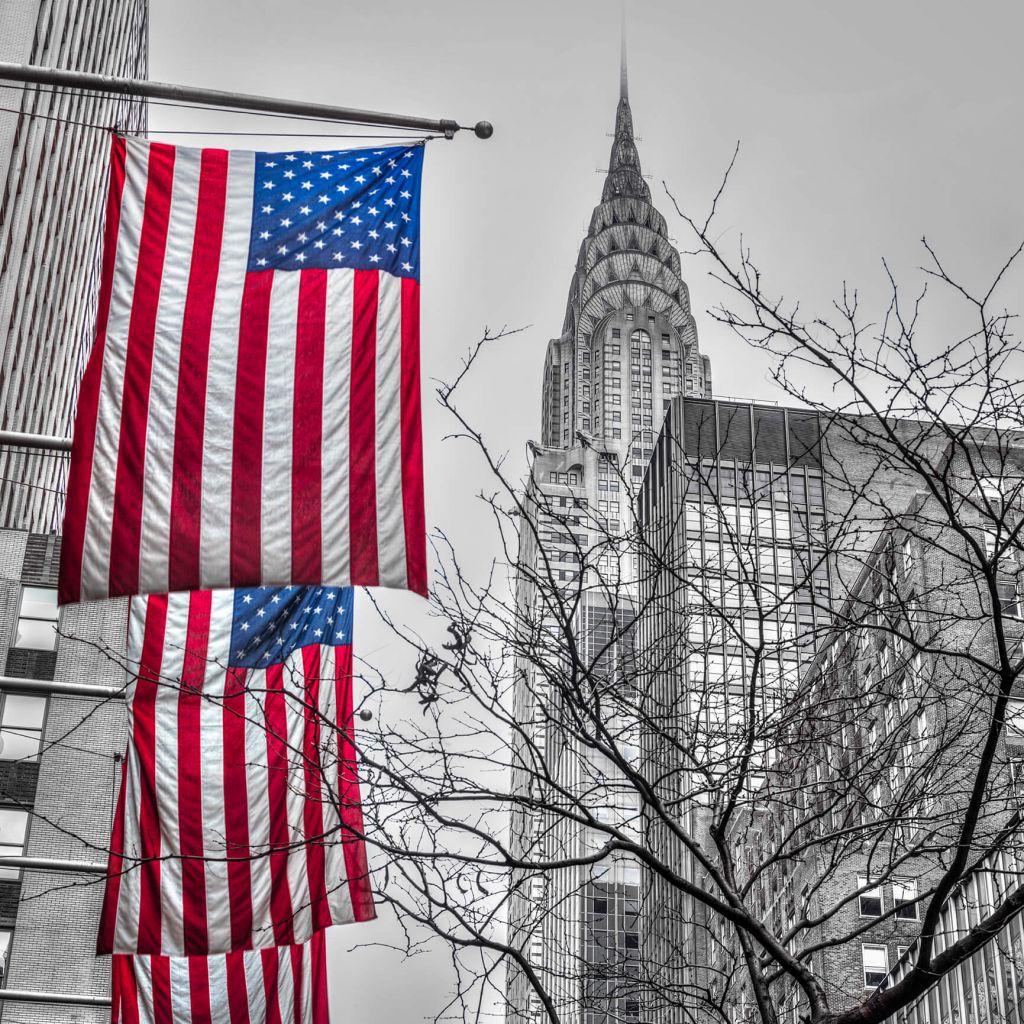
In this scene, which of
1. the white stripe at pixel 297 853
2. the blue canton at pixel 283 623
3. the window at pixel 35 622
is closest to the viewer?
the white stripe at pixel 297 853

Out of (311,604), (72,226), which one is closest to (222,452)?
(311,604)

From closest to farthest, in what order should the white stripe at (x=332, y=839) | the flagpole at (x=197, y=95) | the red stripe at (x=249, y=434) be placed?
the red stripe at (x=249, y=434), the flagpole at (x=197, y=95), the white stripe at (x=332, y=839)

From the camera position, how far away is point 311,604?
16344 millimetres

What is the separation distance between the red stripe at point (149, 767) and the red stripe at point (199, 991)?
1.63 metres

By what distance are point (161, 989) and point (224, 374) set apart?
338 inches

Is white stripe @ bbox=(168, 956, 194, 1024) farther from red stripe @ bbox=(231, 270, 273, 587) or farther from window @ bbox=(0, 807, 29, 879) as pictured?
window @ bbox=(0, 807, 29, 879)

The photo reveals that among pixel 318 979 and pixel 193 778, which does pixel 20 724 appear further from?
pixel 193 778

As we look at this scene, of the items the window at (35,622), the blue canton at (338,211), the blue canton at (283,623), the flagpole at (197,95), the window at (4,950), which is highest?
the window at (35,622)

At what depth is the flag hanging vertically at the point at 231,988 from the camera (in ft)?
54.7

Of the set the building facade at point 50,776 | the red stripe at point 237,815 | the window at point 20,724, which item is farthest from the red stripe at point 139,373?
the window at point 20,724

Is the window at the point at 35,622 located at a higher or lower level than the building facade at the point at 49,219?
lower

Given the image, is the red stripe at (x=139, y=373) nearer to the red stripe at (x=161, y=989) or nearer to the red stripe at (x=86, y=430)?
the red stripe at (x=86, y=430)

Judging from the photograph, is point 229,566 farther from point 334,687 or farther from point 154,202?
point 334,687

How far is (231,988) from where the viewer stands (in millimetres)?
16672
